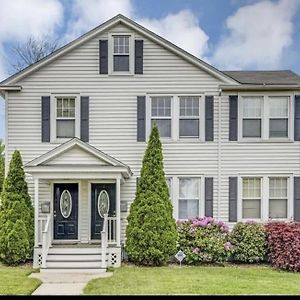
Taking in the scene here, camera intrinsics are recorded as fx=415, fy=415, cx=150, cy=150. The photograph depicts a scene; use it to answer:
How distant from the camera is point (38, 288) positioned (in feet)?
29.2

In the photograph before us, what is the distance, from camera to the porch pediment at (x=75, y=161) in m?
11.7

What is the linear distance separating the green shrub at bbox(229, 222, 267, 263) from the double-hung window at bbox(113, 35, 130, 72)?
19.9ft

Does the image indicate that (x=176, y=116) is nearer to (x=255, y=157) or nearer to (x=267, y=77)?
(x=255, y=157)

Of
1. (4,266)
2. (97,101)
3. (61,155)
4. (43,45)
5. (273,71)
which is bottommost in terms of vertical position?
(4,266)

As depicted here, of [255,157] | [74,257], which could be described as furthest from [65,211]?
[255,157]

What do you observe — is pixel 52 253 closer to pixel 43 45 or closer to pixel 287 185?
pixel 287 185

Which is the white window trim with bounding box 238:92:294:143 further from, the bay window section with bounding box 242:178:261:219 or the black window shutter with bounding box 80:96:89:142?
the black window shutter with bounding box 80:96:89:142

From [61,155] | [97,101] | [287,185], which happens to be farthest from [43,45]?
[287,185]

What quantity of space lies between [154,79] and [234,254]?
5850 millimetres

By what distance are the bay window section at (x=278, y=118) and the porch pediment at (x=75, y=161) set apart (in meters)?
4.76

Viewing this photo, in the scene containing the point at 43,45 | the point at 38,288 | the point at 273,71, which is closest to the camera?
the point at 38,288

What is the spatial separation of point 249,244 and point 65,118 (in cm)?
673

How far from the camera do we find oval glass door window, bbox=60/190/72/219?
12.9m

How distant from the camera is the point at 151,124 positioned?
1295 cm
